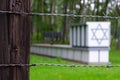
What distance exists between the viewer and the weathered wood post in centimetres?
319

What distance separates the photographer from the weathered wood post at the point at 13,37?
3.19 m

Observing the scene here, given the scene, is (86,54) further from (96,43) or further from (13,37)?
(13,37)

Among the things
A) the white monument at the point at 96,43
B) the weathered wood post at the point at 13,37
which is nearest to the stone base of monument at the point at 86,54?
the white monument at the point at 96,43

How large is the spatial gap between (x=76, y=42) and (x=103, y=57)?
2557mm

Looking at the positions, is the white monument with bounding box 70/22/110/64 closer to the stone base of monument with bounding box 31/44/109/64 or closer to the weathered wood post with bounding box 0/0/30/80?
the stone base of monument with bounding box 31/44/109/64

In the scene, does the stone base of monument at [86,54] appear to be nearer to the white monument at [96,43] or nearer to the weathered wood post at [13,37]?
the white monument at [96,43]

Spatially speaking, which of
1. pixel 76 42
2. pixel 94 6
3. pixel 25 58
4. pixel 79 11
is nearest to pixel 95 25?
pixel 76 42

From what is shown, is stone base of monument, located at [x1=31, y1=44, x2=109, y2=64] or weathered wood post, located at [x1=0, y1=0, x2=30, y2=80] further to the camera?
stone base of monument, located at [x1=31, y1=44, x2=109, y2=64]

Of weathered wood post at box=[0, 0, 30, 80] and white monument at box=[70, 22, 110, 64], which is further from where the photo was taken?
white monument at box=[70, 22, 110, 64]

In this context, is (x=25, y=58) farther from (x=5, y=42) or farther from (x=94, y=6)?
(x=94, y=6)

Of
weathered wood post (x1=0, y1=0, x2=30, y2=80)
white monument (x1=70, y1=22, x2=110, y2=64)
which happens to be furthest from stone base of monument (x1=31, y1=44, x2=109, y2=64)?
weathered wood post (x1=0, y1=0, x2=30, y2=80)

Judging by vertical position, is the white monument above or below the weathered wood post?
below

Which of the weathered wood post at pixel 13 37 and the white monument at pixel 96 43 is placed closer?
the weathered wood post at pixel 13 37

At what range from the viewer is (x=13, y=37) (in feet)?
10.5
